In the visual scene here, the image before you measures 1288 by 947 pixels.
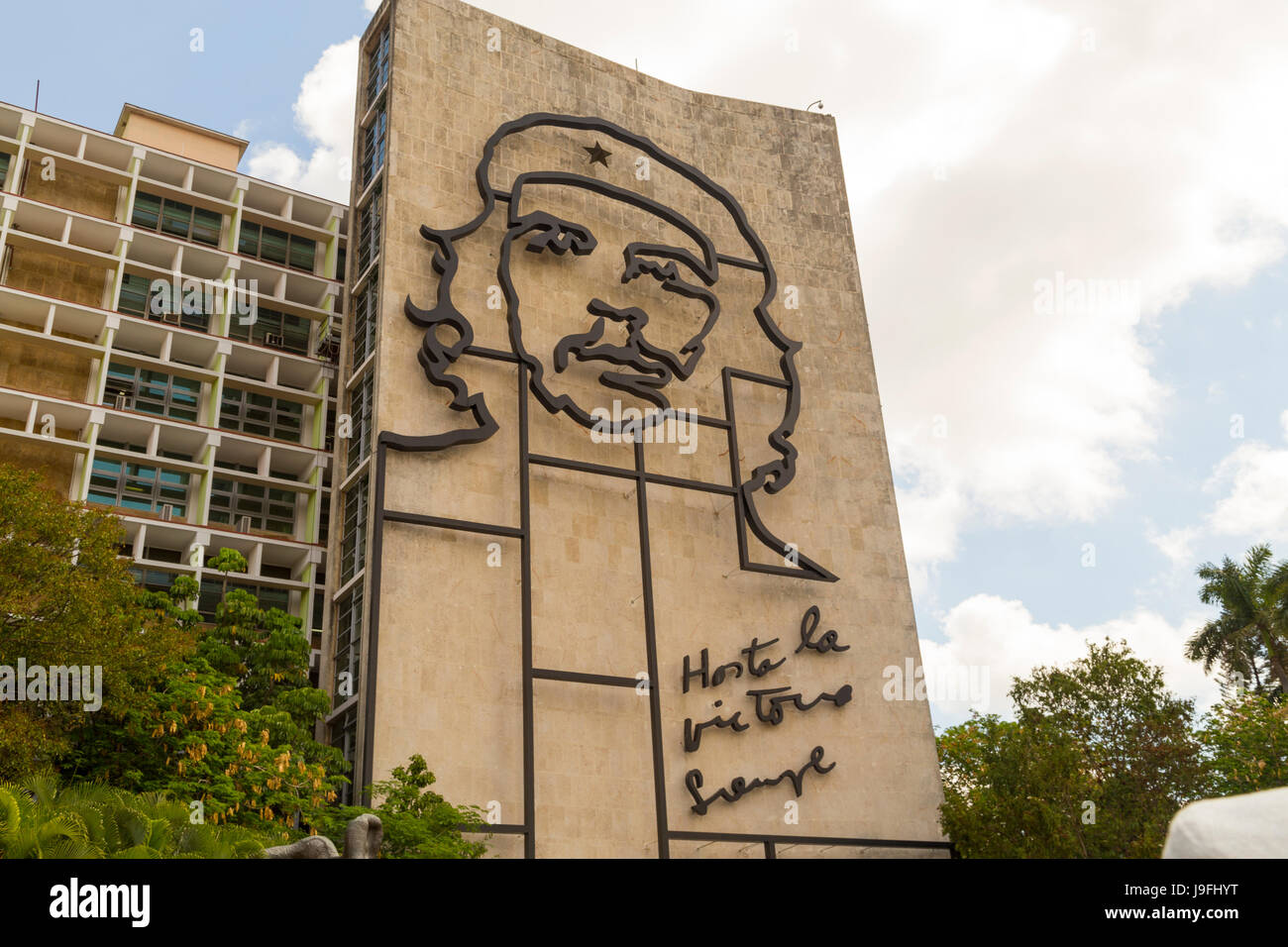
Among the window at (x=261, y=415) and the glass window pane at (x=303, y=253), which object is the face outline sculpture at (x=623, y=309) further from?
the glass window pane at (x=303, y=253)

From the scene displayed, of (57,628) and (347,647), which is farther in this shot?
(347,647)

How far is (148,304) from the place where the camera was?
142 ft

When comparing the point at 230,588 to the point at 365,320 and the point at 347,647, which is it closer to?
the point at 365,320

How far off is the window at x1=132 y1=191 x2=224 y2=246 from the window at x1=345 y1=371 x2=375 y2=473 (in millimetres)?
16556

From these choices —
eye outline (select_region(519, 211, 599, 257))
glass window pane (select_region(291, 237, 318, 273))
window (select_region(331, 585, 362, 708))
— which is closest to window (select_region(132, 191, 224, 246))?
glass window pane (select_region(291, 237, 318, 273))

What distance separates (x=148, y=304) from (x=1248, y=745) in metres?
40.9

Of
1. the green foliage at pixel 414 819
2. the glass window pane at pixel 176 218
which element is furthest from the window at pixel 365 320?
the glass window pane at pixel 176 218

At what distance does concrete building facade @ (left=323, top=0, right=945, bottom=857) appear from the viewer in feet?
89.5

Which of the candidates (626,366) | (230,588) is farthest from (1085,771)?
(230,588)

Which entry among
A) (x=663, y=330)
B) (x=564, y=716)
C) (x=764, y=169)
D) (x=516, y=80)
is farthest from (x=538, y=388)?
(x=764, y=169)

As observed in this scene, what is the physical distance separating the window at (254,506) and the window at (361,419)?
10.0 m

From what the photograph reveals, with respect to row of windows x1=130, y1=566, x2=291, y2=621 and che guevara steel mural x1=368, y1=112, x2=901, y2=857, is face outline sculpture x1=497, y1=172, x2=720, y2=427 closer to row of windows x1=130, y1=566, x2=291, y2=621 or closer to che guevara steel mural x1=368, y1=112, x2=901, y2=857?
che guevara steel mural x1=368, y1=112, x2=901, y2=857
